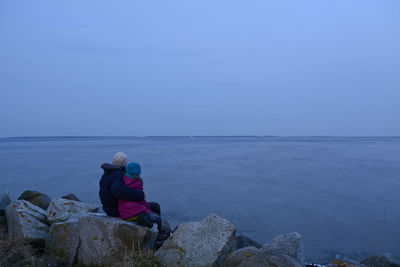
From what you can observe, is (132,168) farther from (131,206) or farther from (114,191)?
(131,206)

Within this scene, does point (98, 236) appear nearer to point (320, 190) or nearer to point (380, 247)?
point (380, 247)

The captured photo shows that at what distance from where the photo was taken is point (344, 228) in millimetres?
9820

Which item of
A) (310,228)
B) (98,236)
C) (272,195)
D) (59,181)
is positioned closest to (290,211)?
(310,228)

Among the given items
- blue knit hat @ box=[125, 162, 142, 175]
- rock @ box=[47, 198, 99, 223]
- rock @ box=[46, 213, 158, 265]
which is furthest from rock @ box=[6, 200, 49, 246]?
blue knit hat @ box=[125, 162, 142, 175]

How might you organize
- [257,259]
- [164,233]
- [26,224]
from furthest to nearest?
[164,233], [26,224], [257,259]

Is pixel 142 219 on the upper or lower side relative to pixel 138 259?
upper

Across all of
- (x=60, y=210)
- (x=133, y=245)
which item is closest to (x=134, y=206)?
(x=133, y=245)

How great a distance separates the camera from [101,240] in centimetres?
503

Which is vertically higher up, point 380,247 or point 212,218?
point 212,218

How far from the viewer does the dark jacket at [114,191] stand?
16.5 feet

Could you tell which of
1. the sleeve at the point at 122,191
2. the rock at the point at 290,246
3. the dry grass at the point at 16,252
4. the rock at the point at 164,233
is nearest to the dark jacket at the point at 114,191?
the sleeve at the point at 122,191

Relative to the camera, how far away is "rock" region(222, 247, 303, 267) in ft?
13.4

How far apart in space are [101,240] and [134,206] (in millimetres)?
729

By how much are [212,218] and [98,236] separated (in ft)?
6.24
